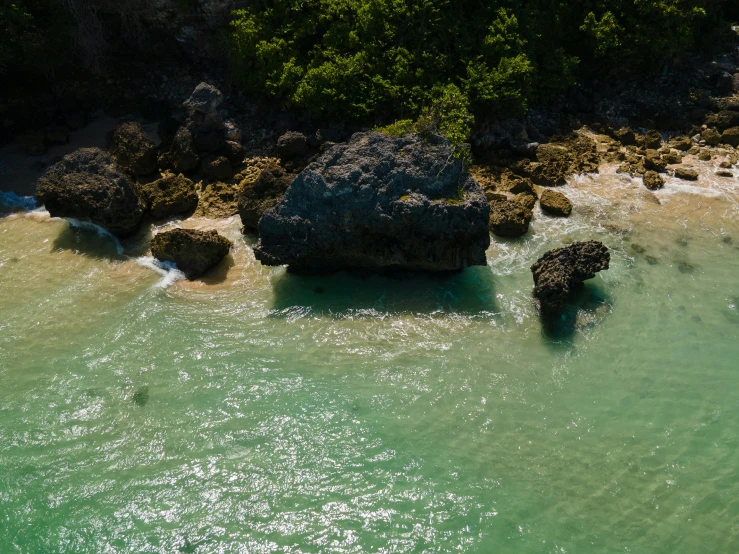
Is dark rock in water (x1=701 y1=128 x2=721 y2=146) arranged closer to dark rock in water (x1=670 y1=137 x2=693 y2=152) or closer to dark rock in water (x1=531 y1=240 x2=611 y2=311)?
dark rock in water (x1=670 y1=137 x2=693 y2=152)

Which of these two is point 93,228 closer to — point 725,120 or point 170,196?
point 170,196

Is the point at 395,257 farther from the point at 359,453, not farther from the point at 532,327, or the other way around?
the point at 359,453

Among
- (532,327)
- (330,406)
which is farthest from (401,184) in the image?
(330,406)

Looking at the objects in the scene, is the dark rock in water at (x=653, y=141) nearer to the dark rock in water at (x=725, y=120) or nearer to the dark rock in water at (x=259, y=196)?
the dark rock in water at (x=725, y=120)

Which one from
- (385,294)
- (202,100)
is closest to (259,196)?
(202,100)

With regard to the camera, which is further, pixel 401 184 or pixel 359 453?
pixel 401 184

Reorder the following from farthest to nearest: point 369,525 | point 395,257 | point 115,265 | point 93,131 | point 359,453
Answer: point 93,131
point 115,265
point 395,257
point 359,453
point 369,525

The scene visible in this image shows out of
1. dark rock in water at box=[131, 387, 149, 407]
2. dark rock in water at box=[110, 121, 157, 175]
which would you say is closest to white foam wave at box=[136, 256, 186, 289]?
dark rock in water at box=[131, 387, 149, 407]
